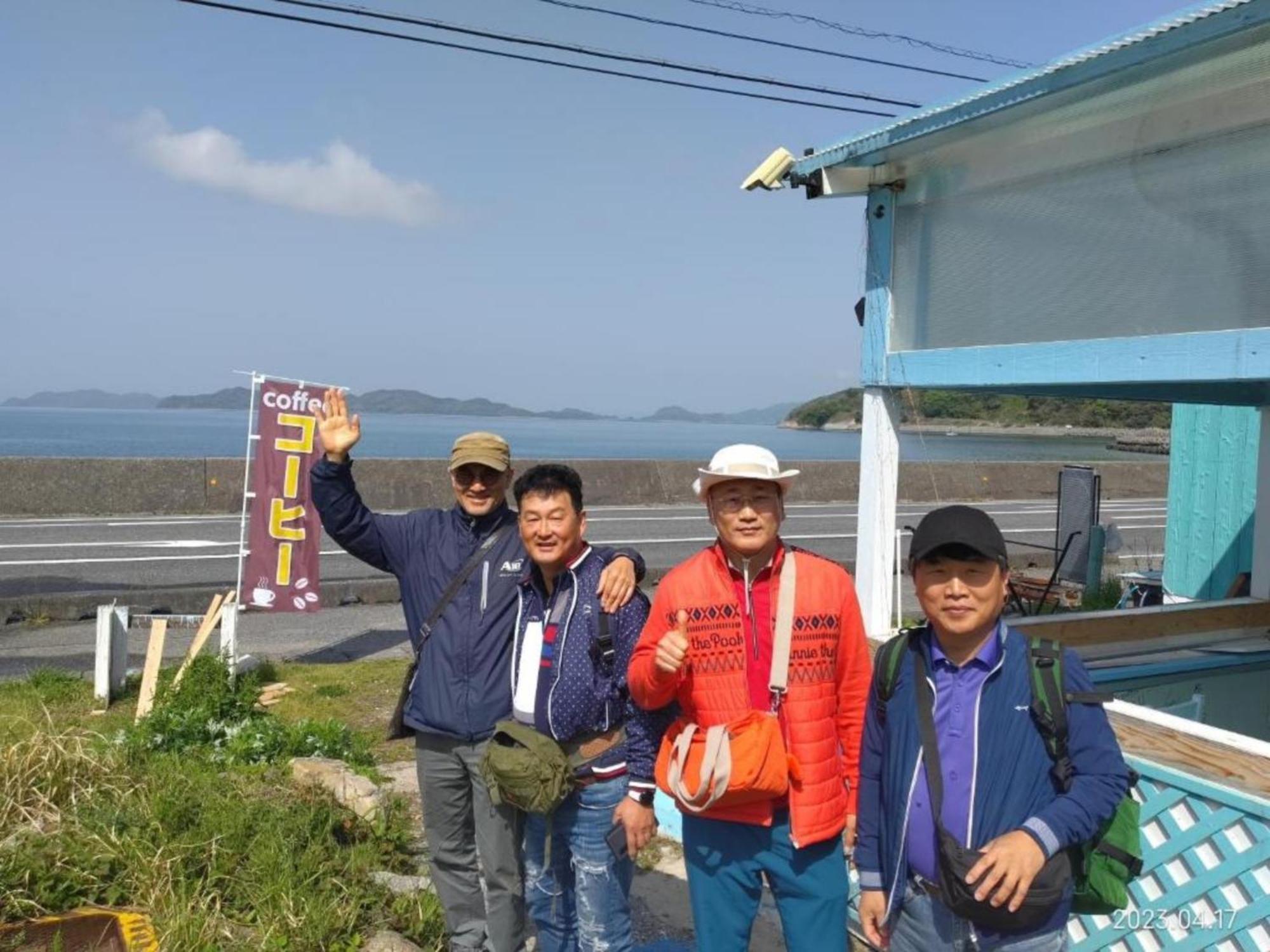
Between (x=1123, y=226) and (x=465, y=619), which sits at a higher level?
(x=1123, y=226)

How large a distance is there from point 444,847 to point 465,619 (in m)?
0.82

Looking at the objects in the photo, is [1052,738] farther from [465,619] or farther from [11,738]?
[11,738]

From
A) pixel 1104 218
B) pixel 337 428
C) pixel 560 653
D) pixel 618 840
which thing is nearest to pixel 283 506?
pixel 337 428

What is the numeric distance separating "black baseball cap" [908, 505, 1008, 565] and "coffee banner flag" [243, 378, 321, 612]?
5.60 metres

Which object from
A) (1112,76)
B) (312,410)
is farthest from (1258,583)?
(312,410)

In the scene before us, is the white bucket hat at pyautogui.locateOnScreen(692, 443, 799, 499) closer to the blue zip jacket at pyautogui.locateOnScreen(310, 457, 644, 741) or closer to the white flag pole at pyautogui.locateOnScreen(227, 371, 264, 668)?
the blue zip jacket at pyautogui.locateOnScreen(310, 457, 644, 741)

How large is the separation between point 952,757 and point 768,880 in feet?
2.31

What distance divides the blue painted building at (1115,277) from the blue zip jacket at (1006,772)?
3.67 feet

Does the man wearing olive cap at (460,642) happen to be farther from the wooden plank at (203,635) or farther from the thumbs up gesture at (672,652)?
the wooden plank at (203,635)

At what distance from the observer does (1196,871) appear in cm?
305

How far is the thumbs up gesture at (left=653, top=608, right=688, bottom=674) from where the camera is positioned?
249 cm

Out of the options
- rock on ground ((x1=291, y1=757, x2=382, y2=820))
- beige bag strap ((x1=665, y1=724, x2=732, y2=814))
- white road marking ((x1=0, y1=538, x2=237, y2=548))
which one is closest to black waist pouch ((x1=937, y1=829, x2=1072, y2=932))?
beige bag strap ((x1=665, y1=724, x2=732, y2=814))

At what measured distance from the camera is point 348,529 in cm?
345

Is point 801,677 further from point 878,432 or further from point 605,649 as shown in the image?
point 878,432
